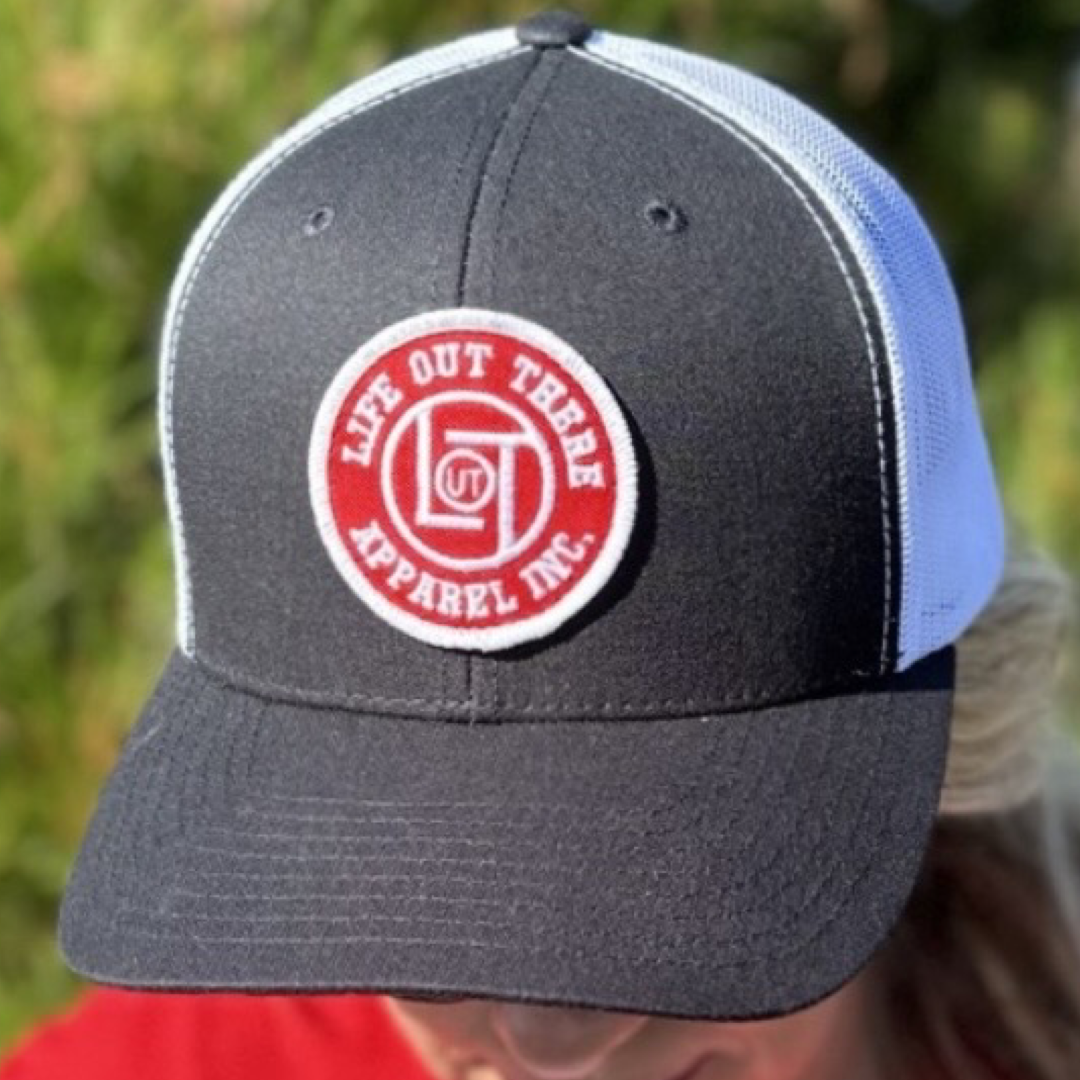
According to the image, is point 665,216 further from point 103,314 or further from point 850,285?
point 103,314

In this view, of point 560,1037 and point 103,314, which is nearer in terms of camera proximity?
point 560,1037

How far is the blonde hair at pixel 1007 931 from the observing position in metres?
1.57

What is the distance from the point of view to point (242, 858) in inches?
46.1

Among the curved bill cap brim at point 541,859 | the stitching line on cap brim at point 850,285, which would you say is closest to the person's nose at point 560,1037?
the curved bill cap brim at point 541,859

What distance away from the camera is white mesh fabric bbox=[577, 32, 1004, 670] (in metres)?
1.19

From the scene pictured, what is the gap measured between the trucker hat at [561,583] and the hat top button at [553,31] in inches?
3.6

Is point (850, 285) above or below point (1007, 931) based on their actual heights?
above

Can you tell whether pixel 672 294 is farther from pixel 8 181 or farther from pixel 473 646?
pixel 8 181

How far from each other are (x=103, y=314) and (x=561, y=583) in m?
1.28

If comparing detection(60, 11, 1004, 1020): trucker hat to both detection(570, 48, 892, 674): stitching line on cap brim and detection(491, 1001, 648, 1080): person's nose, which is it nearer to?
detection(570, 48, 892, 674): stitching line on cap brim

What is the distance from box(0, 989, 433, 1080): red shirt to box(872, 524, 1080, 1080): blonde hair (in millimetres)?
332

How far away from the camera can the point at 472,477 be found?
3.78ft

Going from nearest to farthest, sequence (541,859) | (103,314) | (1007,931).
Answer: (541,859) < (1007,931) < (103,314)

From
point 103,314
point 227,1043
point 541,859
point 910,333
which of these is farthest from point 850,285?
point 103,314
